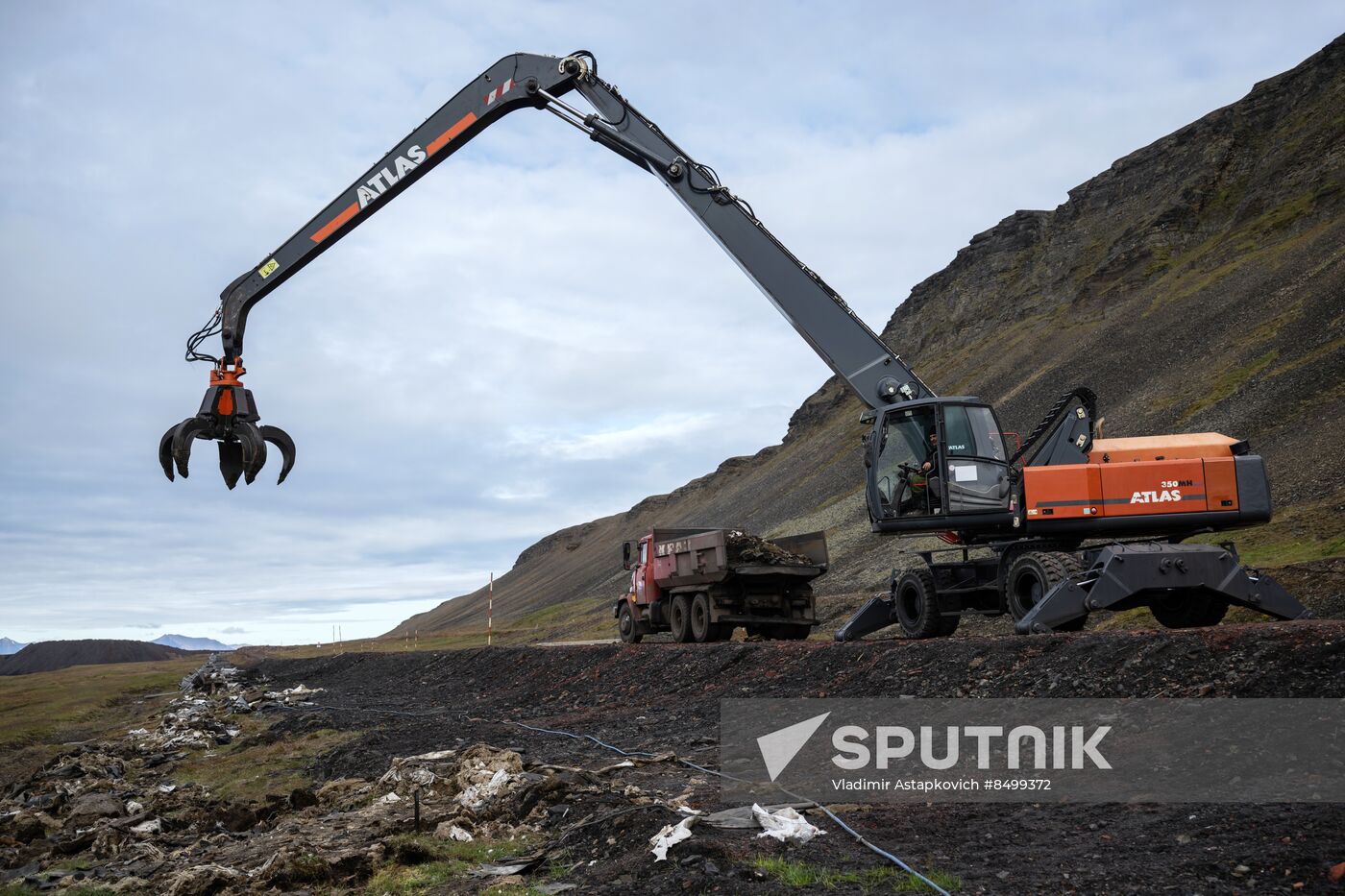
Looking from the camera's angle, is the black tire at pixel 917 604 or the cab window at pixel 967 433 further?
the black tire at pixel 917 604

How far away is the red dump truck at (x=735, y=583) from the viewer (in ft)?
66.3

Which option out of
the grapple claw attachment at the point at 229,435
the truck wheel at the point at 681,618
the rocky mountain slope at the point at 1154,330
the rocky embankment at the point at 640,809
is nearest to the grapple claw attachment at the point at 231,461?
the grapple claw attachment at the point at 229,435

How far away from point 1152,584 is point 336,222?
13686 mm

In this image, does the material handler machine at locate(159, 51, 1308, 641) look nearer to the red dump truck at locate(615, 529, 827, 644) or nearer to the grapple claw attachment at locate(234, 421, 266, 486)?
the grapple claw attachment at locate(234, 421, 266, 486)

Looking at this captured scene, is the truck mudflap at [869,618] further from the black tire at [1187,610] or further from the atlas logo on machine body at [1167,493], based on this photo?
the atlas logo on machine body at [1167,493]

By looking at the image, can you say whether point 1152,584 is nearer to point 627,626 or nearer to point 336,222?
point 336,222

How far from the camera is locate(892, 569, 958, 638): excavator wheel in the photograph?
1560cm

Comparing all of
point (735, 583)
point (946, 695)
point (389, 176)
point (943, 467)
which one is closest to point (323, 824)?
point (946, 695)

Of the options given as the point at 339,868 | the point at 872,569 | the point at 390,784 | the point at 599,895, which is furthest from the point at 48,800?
the point at 872,569

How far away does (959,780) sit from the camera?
8391mm

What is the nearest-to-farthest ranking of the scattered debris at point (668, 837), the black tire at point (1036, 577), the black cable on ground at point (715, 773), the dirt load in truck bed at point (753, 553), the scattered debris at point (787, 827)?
1. the black cable on ground at point (715, 773)
2. the scattered debris at point (668, 837)
3. the scattered debris at point (787, 827)
4. the black tire at point (1036, 577)
5. the dirt load in truck bed at point (753, 553)

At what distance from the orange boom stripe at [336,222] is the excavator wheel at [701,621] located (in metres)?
9.61

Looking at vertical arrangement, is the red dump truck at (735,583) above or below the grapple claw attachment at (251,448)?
below

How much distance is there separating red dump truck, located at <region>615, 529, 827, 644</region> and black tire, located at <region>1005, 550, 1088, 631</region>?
21.7ft
